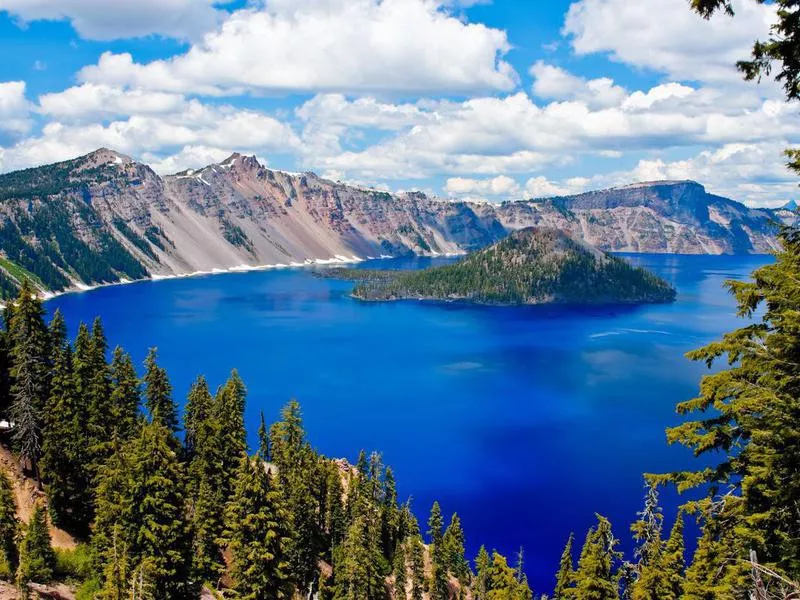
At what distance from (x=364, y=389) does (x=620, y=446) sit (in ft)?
191

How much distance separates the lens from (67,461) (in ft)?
170

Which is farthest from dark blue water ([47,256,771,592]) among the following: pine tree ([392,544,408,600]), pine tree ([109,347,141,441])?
pine tree ([109,347,141,441])

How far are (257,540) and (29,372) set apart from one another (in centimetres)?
2992

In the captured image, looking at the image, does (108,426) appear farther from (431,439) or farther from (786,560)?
(431,439)

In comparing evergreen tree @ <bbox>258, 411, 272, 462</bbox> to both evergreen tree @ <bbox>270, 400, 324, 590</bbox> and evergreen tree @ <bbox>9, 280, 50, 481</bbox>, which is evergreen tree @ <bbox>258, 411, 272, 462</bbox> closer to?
evergreen tree @ <bbox>270, 400, 324, 590</bbox>


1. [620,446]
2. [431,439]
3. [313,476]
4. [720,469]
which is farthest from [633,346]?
[720,469]

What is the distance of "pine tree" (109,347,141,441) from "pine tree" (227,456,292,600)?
70.0 ft

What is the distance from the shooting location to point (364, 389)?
143250 millimetres

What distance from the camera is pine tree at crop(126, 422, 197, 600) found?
1387 inches

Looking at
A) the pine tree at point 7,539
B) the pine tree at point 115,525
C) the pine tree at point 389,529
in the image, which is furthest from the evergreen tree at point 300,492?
the pine tree at point 7,539

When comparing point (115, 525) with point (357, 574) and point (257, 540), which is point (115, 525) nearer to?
point (257, 540)

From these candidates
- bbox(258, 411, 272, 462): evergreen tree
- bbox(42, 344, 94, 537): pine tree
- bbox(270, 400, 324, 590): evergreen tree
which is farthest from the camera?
bbox(258, 411, 272, 462): evergreen tree

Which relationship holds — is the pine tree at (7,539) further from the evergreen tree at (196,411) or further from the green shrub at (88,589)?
the evergreen tree at (196,411)

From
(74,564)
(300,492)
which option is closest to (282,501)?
(74,564)
